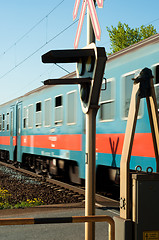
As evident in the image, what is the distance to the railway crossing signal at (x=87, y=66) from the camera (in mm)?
3941

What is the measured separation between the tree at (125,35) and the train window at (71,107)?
3531 centimetres

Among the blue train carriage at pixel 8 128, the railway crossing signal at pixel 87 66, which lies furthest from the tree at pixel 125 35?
the railway crossing signal at pixel 87 66

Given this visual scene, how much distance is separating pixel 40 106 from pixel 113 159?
22.3 ft

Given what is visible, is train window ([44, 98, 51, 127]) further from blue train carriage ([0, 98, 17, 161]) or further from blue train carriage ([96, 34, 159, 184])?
blue train carriage ([0, 98, 17, 161])

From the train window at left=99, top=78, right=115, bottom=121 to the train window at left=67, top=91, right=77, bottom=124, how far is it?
1941 millimetres

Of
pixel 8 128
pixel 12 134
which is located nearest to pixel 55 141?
pixel 12 134

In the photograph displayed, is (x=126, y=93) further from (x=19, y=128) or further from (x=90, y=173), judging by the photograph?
(x=19, y=128)

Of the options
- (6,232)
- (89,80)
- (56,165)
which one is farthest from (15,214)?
(56,165)

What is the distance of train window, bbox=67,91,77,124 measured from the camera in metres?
11.4

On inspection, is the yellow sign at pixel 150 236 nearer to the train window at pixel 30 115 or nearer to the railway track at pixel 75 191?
the railway track at pixel 75 191

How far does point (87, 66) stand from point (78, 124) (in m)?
6.93

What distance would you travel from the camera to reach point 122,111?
8.51m

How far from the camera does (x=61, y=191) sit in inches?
454

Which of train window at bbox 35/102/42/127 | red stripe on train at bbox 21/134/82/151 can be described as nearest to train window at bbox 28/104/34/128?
red stripe on train at bbox 21/134/82/151
